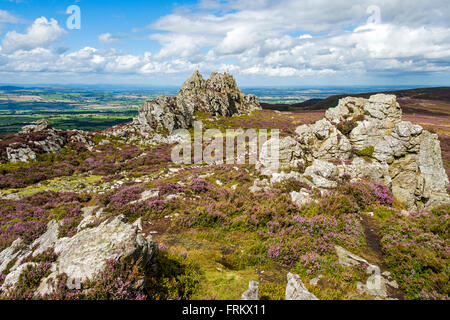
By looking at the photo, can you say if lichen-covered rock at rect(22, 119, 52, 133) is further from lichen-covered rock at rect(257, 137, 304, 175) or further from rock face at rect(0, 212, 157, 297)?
rock face at rect(0, 212, 157, 297)

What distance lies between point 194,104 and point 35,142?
1919 inches

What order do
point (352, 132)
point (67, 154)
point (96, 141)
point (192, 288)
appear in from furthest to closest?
1. point (96, 141)
2. point (67, 154)
3. point (352, 132)
4. point (192, 288)

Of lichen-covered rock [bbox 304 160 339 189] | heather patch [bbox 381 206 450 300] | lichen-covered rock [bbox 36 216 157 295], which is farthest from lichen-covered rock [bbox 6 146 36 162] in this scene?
heather patch [bbox 381 206 450 300]

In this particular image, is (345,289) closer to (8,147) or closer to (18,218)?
(18,218)

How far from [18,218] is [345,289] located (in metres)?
19.4

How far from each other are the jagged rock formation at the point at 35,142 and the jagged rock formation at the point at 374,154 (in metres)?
32.1

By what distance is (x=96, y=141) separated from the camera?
1609 inches

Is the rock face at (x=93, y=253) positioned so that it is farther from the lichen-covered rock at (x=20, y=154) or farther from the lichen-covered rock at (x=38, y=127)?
the lichen-covered rock at (x=38, y=127)

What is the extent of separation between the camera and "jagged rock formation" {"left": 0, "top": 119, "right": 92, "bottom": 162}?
28.9 meters

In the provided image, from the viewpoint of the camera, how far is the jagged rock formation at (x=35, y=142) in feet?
94.7

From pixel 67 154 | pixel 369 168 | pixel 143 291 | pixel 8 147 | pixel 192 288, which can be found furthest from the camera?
pixel 67 154

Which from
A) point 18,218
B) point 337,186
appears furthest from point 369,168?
point 18,218

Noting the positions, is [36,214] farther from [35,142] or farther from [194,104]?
[194,104]
